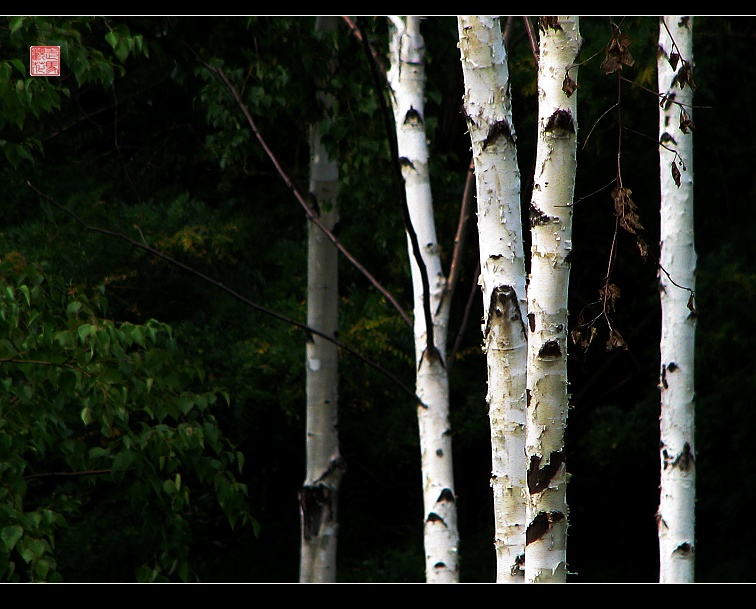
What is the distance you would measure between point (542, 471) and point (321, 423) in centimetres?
263

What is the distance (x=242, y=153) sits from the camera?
5414mm

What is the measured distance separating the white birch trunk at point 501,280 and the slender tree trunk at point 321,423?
221cm

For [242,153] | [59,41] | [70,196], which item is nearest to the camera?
[59,41]

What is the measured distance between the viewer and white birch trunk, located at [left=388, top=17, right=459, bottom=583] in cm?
394

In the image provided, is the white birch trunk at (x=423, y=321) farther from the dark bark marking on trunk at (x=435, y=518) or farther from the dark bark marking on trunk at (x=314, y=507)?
the dark bark marking on trunk at (x=314, y=507)

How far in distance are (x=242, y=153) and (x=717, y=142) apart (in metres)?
4.45

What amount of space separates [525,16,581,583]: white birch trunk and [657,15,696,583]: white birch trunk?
2.17 m

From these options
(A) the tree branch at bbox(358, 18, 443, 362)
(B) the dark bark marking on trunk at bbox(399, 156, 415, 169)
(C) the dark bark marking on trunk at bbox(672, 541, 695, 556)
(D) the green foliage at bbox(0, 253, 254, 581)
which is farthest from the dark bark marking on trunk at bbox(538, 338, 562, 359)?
(C) the dark bark marking on trunk at bbox(672, 541, 695, 556)

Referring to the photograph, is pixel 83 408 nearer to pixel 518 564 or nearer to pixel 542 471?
pixel 518 564

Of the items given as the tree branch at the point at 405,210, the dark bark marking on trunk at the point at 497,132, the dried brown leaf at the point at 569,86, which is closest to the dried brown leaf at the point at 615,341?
the dried brown leaf at the point at 569,86

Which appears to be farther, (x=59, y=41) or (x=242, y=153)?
(x=242, y=153)

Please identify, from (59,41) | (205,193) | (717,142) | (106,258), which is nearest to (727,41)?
(717,142)

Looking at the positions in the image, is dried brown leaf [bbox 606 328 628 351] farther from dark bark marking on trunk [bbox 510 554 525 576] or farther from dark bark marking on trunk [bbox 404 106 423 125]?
dark bark marking on trunk [bbox 404 106 423 125]
